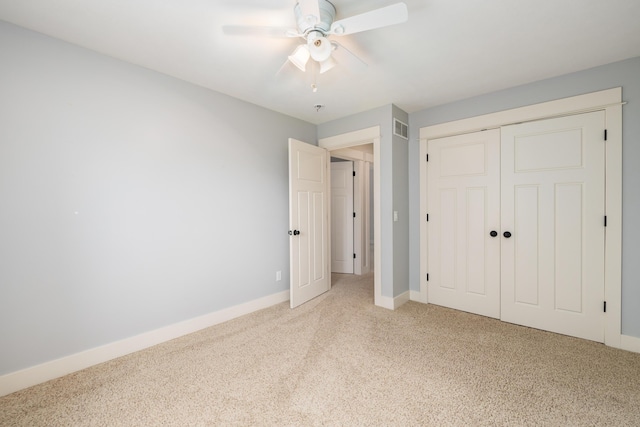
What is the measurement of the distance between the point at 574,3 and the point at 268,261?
3351 mm

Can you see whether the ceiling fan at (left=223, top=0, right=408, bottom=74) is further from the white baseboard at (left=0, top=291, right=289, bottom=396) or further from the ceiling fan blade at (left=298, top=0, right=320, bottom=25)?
the white baseboard at (left=0, top=291, right=289, bottom=396)

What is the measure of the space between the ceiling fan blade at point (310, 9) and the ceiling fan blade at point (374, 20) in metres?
0.12

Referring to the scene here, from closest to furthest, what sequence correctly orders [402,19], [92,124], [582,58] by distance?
1. [402,19]
2. [92,124]
3. [582,58]

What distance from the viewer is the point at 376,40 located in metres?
1.97

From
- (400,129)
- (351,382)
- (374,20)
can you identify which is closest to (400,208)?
(400,129)

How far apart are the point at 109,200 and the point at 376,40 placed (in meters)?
2.42

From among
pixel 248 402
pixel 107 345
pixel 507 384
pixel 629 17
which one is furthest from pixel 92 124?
pixel 629 17

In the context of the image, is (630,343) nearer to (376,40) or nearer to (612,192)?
(612,192)

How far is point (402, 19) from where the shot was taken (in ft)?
4.81

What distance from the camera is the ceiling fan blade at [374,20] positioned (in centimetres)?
141

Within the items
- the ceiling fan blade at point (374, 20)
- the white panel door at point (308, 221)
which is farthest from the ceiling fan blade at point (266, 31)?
the white panel door at point (308, 221)

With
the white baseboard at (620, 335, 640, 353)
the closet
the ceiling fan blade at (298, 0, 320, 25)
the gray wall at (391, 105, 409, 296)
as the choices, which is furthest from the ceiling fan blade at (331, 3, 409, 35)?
the white baseboard at (620, 335, 640, 353)

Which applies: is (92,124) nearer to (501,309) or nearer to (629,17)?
(629,17)

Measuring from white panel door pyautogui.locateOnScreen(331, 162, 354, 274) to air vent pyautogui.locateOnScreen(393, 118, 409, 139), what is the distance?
1.58 meters
